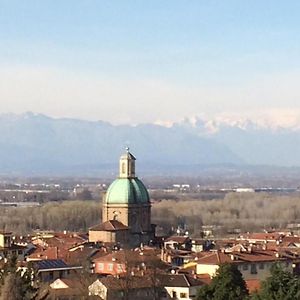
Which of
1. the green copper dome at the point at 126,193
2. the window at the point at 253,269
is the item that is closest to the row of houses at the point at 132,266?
the window at the point at 253,269

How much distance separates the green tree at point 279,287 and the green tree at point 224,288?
138 inches

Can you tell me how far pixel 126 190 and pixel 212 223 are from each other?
3422 cm

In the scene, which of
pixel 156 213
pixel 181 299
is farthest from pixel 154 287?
pixel 156 213

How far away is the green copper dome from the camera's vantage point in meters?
55.3

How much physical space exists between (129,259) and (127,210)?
45.0 ft

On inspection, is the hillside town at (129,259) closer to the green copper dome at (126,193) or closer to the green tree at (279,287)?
the green copper dome at (126,193)

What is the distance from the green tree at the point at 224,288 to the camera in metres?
28.8

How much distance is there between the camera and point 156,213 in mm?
84688

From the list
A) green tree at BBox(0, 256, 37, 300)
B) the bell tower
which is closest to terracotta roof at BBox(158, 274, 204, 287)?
green tree at BBox(0, 256, 37, 300)

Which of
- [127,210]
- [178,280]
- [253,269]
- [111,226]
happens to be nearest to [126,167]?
[127,210]

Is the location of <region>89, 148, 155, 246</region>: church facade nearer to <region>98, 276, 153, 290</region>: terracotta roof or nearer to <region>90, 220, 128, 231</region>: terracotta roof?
<region>90, 220, 128, 231</region>: terracotta roof

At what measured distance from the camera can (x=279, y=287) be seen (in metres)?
24.5

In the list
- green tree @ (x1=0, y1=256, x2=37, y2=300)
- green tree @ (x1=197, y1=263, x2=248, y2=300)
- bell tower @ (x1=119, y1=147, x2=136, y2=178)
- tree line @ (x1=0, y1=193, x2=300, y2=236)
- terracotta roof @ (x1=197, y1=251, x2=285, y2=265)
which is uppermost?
bell tower @ (x1=119, y1=147, x2=136, y2=178)

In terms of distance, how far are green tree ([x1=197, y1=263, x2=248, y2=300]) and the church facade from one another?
23.9 meters
